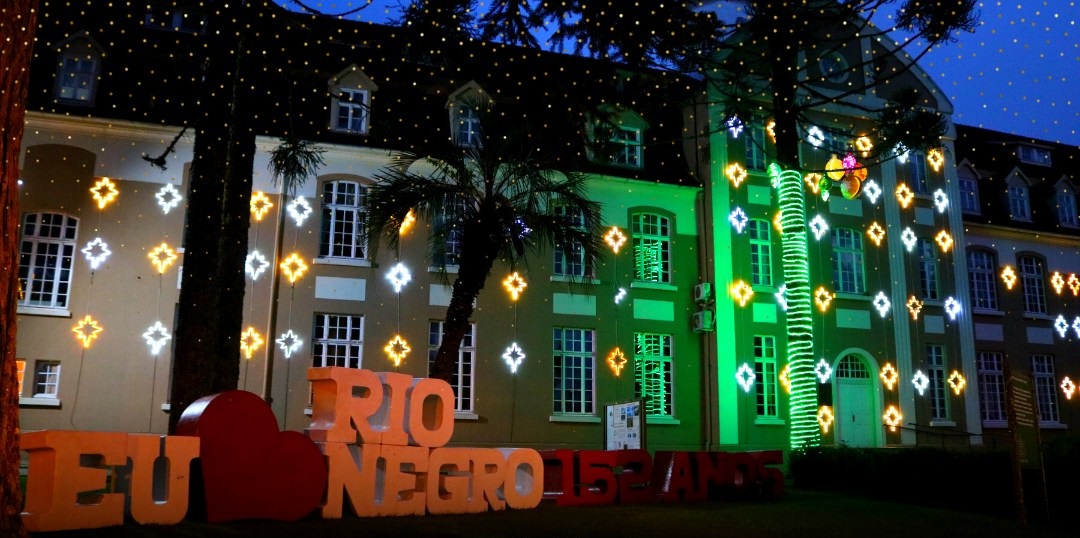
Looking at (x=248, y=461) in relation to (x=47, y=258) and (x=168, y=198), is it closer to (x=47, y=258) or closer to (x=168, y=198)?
(x=168, y=198)

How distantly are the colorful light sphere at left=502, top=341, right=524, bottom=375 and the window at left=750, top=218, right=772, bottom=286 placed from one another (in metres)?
6.13

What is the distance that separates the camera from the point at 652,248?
21.5m

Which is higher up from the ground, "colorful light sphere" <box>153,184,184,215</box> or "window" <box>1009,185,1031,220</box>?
"window" <box>1009,185,1031,220</box>

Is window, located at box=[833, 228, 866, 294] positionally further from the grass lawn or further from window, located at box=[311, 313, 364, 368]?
window, located at box=[311, 313, 364, 368]

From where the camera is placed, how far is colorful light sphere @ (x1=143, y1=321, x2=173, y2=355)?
17.2 meters

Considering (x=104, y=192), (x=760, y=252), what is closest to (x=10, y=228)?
(x=104, y=192)

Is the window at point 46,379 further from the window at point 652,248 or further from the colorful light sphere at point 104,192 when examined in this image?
the window at point 652,248

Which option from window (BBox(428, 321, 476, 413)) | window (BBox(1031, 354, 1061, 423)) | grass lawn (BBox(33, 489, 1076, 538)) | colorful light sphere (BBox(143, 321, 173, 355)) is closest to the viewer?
grass lawn (BBox(33, 489, 1076, 538))

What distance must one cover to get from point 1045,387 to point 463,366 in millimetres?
17373

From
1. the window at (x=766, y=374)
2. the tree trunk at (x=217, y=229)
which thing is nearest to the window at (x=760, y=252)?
the window at (x=766, y=374)

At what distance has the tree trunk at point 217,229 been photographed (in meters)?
9.59

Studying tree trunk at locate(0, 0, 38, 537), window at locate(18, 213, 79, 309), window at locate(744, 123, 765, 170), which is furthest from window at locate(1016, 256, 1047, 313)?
tree trunk at locate(0, 0, 38, 537)

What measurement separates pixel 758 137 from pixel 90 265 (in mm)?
15644

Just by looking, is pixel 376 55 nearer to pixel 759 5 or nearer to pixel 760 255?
pixel 759 5
